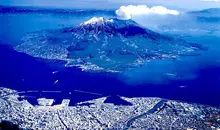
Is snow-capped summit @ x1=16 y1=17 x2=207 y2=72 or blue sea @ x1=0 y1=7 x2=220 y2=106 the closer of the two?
blue sea @ x1=0 y1=7 x2=220 y2=106

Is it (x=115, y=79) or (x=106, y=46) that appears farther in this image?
(x=106, y=46)

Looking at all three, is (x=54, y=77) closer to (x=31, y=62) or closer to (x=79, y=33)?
(x=31, y=62)

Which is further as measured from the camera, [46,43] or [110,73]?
[46,43]

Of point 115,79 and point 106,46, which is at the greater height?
point 106,46

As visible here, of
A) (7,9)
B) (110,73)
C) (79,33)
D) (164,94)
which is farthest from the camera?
(7,9)

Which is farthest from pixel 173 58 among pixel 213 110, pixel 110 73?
pixel 213 110

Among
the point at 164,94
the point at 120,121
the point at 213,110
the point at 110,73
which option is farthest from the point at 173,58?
the point at 120,121

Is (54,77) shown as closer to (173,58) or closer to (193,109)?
(193,109)

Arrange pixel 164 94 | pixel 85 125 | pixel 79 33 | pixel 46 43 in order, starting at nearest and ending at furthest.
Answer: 1. pixel 85 125
2. pixel 164 94
3. pixel 46 43
4. pixel 79 33

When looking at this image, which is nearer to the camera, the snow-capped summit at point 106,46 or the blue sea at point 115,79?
the blue sea at point 115,79
